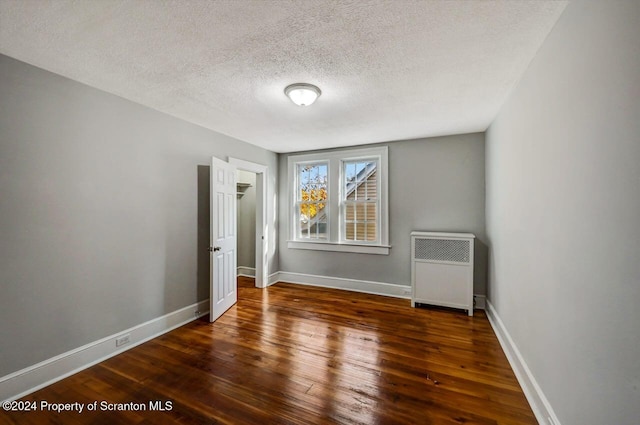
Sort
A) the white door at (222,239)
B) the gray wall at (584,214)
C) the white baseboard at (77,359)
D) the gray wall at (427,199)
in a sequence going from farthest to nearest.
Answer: the gray wall at (427,199), the white door at (222,239), the white baseboard at (77,359), the gray wall at (584,214)

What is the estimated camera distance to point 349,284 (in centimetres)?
461

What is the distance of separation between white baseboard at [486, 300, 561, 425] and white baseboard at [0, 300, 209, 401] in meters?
3.44

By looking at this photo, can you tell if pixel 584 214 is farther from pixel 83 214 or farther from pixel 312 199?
pixel 312 199

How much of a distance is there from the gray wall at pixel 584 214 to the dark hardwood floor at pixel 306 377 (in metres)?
0.56

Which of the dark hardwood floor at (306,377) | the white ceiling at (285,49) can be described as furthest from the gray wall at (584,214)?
the dark hardwood floor at (306,377)

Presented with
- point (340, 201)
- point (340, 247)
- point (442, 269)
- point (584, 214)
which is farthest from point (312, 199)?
point (584, 214)

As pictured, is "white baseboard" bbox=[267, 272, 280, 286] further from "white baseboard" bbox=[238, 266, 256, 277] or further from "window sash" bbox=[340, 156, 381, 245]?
"window sash" bbox=[340, 156, 381, 245]

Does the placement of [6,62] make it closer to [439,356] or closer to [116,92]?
[116,92]

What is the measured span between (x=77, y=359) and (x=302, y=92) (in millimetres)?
3052

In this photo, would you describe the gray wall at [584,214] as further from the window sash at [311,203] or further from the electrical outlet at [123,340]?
the electrical outlet at [123,340]

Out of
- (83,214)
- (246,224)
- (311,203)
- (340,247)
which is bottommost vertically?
(340,247)

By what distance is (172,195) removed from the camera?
314cm

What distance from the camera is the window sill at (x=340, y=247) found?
4.37 metres

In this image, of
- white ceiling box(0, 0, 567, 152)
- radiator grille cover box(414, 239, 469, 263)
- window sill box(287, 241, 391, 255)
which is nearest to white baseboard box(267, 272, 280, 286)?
window sill box(287, 241, 391, 255)
